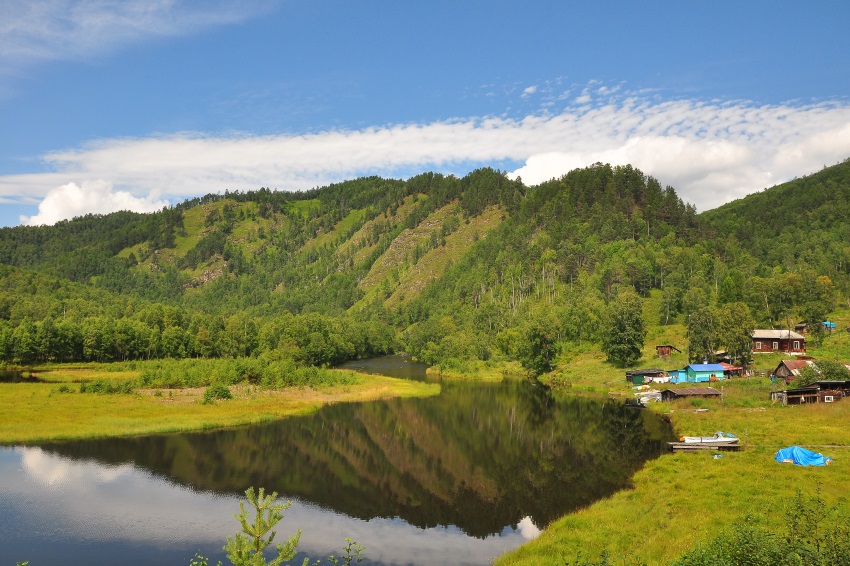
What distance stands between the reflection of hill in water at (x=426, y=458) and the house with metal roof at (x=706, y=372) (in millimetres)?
19657

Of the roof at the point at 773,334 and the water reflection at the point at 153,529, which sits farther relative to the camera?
the roof at the point at 773,334

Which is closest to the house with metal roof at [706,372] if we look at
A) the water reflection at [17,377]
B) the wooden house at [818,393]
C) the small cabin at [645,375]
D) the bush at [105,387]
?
the small cabin at [645,375]

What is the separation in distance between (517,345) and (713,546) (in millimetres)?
117059

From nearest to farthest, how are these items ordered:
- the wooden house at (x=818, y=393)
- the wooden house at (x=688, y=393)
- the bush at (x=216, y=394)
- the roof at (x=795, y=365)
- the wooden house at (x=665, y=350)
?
the wooden house at (x=818, y=393)
the roof at (x=795, y=365)
the wooden house at (x=688, y=393)
the bush at (x=216, y=394)
the wooden house at (x=665, y=350)

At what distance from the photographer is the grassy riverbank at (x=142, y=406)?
6391 cm

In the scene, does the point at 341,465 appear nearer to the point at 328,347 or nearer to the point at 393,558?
the point at 393,558

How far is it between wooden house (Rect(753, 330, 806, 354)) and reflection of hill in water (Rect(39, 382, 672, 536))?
43.4 metres

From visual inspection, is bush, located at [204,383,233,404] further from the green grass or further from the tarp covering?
the tarp covering

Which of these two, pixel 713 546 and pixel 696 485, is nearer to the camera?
pixel 713 546

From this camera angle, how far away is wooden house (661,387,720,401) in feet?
269

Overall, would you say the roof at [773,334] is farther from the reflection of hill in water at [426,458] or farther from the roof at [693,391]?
the reflection of hill in water at [426,458]

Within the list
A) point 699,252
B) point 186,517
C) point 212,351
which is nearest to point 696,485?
point 186,517

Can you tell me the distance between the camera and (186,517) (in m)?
39.1

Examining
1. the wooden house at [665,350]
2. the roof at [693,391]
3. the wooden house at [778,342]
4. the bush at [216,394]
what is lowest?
the roof at [693,391]
